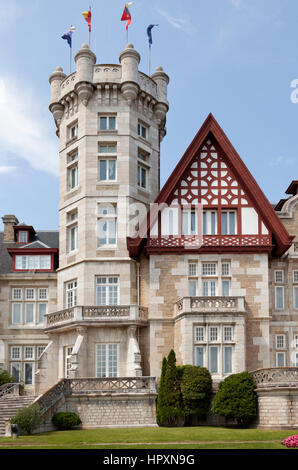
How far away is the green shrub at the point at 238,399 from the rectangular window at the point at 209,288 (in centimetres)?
586

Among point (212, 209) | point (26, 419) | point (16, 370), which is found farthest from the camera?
point (16, 370)

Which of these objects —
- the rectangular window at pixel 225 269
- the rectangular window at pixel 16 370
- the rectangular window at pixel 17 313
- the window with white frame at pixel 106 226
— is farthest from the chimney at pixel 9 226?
the rectangular window at pixel 225 269

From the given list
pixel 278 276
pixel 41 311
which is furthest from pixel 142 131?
pixel 41 311

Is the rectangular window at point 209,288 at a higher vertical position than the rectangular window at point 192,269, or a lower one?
lower

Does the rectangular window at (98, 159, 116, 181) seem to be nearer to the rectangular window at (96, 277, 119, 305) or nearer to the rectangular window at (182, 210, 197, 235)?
the rectangular window at (182, 210, 197, 235)

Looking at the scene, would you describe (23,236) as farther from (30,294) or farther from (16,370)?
(16,370)

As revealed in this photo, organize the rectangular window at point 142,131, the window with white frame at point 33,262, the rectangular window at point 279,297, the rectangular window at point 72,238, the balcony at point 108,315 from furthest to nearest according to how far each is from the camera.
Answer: the window with white frame at point 33,262 < the rectangular window at point 142,131 < the rectangular window at point 72,238 < the rectangular window at point 279,297 < the balcony at point 108,315

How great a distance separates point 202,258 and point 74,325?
7885 millimetres

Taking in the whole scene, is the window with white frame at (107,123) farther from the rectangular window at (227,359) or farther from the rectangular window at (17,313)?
the rectangular window at (227,359)

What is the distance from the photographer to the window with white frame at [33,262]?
4291 cm

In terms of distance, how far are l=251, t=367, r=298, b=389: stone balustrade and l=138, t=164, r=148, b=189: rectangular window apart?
14.2 m

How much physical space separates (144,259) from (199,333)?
5806mm

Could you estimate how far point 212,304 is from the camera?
34.6 meters

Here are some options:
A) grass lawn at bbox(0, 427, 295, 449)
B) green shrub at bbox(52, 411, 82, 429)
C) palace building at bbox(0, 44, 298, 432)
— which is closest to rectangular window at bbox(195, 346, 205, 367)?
palace building at bbox(0, 44, 298, 432)
